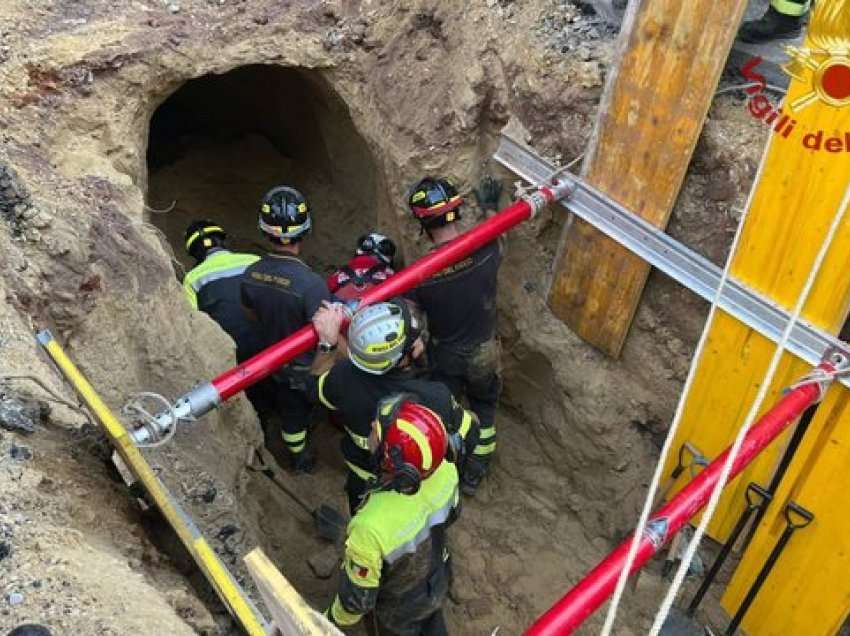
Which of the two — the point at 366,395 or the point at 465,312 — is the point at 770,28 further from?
the point at 366,395

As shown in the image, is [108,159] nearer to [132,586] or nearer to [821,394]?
[132,586]

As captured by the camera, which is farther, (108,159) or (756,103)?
(108,159)

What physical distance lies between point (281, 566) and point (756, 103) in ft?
12.8

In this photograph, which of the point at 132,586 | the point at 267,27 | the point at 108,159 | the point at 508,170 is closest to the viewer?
the point at 132,586

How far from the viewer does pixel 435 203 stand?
4.89m

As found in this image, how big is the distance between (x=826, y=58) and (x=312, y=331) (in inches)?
110

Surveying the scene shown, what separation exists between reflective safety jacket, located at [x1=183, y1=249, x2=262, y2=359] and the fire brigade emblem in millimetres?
3491

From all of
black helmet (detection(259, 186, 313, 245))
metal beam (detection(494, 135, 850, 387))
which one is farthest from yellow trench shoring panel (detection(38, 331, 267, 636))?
metal beam (detection(494, 135, 850, 387))

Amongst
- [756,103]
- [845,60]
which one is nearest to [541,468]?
[756,103]

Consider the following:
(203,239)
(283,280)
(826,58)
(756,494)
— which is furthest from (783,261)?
(203,239)

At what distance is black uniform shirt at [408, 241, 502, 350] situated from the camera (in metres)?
5.08

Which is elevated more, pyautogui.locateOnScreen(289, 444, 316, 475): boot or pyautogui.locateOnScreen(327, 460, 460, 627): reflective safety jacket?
pyautogui.locateOnScreen(327, 460, 460, 627): reflective safety jacket

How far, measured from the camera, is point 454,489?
12.5 feet

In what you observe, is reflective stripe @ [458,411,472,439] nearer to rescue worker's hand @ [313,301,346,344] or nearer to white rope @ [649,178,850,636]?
rescue worker's hand @ [313,301,346,344]
